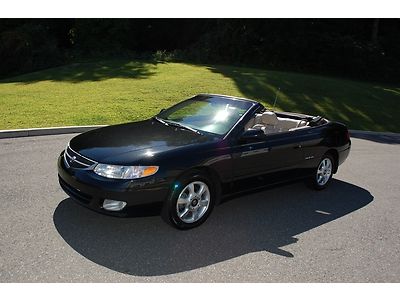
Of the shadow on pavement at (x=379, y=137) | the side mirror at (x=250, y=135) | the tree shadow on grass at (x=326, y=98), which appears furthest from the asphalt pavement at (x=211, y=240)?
the tree shadow on grass at (x=326, y=98)

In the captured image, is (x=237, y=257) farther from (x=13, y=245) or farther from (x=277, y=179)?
(x=13, y=245)

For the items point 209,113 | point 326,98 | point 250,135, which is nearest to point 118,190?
point 250,135

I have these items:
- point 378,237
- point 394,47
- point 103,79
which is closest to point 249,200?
point 378,237

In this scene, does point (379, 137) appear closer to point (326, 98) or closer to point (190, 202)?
point (326, 98)

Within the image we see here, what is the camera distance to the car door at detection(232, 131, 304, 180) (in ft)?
16.7

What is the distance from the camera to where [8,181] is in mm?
5781

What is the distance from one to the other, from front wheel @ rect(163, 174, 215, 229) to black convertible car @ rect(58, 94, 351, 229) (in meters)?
0.01

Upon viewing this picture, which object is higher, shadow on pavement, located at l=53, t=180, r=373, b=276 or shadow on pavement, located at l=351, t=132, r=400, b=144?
shadow on pavement, located at l=53, t=180, r=373, b=276

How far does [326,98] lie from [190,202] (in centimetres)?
1265

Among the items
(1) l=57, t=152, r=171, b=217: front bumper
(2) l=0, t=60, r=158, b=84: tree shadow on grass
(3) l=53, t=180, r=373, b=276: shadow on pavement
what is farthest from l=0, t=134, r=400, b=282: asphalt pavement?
(2) l=0, t=60, r=158, b=84: tree shadow on grass

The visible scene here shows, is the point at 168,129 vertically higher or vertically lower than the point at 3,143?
higher

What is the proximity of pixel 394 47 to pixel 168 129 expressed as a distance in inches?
1132

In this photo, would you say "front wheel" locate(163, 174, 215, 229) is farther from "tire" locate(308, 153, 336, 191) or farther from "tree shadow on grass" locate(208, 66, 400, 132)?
"tree shadow on grass" locate(208, 66, 400, 132)

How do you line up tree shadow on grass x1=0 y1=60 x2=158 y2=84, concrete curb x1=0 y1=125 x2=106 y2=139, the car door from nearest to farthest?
the car door
concrete curb x1=0 y1=125 x2=106 y2=139
tree shadow on grass x1=0 y1=60 x2=158 y2=84
